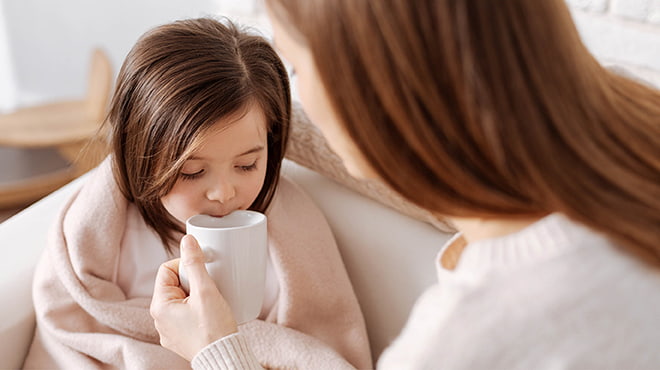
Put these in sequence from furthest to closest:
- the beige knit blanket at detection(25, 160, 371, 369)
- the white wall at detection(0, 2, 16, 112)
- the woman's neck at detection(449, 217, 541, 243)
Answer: the white wall at detection(0, 2, 16, 112) → the beige knit blanket at detection(25, 160, 371, 369) → the woman's neck at detection(449, 217, 541, 243)

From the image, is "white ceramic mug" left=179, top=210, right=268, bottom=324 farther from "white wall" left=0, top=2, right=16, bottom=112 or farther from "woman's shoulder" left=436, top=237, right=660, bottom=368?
"white wall" left=0, top=2, right=16, bottom=112

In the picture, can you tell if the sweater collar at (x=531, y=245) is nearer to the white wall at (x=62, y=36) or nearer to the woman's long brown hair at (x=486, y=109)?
the woman's long brown hair at (x=486, y=109)

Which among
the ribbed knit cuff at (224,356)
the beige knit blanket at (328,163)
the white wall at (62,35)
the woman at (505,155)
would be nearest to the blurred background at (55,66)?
the white wall at (62,35)

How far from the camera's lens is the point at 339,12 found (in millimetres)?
546

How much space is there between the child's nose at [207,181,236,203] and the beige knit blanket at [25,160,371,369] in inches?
8.6

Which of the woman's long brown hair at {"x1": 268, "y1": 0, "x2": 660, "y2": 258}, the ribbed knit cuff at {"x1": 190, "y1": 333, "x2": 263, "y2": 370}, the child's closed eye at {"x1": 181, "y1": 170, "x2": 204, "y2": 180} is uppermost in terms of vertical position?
the woman's long brown hair at {"x1": 268, "y1": 0, "x2": 660, "y2": 258}

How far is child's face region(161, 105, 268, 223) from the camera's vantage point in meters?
1.00

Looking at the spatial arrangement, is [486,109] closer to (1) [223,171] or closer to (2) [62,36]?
(1) [223,171]

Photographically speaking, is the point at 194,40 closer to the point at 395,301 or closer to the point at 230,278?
the point at 230,278

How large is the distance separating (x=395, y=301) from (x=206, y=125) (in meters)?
0.49

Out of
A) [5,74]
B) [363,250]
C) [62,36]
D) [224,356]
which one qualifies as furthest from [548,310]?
[5,74]

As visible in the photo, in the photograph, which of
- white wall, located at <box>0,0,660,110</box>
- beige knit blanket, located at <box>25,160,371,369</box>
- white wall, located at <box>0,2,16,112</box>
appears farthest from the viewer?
white wall, located at <box>0,2,16,112</box>

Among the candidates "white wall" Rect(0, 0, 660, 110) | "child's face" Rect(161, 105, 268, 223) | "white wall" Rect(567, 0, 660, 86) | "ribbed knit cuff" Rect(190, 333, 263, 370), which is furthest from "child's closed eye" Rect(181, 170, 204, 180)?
"white wall" Rect(0, 0, 660, 110)

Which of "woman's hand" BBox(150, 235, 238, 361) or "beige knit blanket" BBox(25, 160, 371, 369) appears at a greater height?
"woman's hand" BBox(150, 235, 238, 361)
